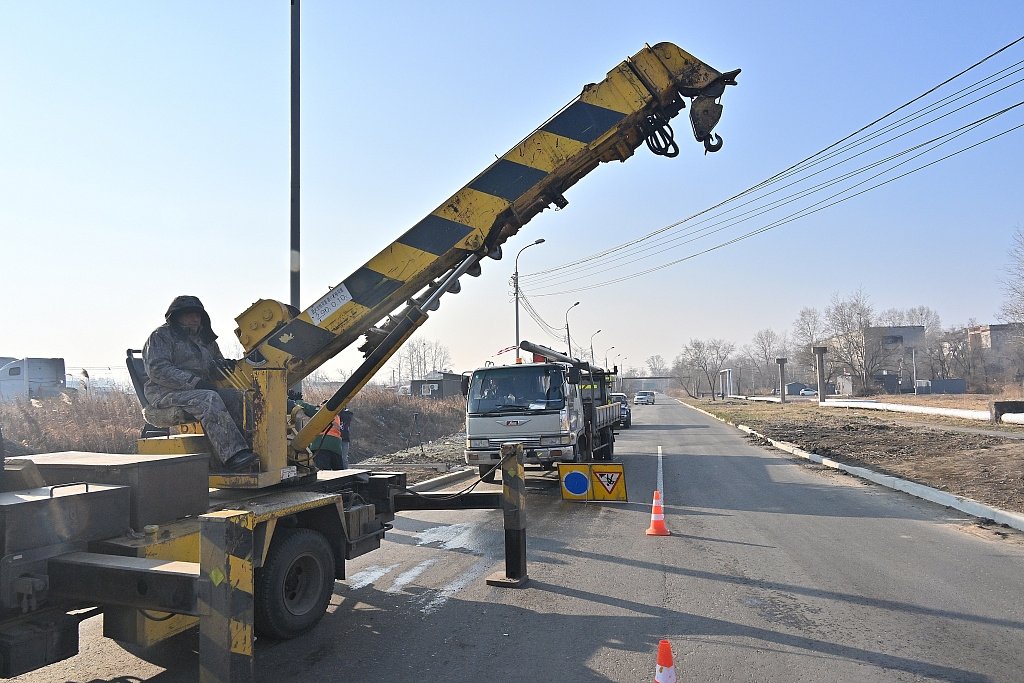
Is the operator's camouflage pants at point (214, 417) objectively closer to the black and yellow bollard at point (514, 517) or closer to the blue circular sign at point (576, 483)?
the black and yellow bollard at point (514, 517)

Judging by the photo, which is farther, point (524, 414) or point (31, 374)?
point (31, 374)

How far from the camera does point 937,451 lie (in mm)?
18578

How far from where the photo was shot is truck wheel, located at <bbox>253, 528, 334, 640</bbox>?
506cm

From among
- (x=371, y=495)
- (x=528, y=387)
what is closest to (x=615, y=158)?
(x=371, y=495)

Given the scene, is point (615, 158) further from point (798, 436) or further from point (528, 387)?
point (798, 436)

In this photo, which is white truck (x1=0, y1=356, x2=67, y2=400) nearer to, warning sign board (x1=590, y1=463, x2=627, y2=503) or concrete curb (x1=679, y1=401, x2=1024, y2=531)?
warning sign board (x1=590, y1=463, x2=627, y2=503)

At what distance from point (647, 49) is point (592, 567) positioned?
214 inches

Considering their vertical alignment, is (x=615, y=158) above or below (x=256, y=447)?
above

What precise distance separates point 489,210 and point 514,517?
118 inches

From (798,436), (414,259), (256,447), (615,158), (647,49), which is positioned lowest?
(798,436)

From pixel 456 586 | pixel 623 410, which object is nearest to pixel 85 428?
pixel 456 586

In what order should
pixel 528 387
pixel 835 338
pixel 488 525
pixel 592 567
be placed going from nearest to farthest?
pixel 592 567
pixel 488 525
pixel 528 387
pixel 835 338

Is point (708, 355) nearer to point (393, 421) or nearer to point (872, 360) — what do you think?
point (872, 360)

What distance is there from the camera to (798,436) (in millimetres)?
27531
